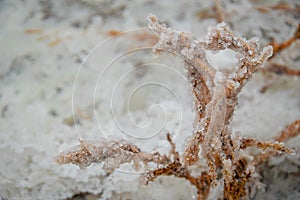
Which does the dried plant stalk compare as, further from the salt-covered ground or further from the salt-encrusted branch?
the salt-covered ground

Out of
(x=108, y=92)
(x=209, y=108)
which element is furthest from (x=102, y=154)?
(x=108, y=92)

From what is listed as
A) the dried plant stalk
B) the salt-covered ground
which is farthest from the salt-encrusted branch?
the salt-covered ground

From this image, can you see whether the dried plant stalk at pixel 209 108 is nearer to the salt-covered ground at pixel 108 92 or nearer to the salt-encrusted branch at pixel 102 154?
the salt-encrusted branch at pixel 102 154

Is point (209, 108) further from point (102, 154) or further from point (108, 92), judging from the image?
point (108, 92)

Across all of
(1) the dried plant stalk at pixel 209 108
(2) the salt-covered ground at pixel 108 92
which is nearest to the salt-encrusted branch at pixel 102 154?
(1) the dried plant stalk at pixel 209 108

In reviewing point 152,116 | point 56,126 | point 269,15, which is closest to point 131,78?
point 152,116

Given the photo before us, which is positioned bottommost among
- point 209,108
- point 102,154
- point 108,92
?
point 102,154
